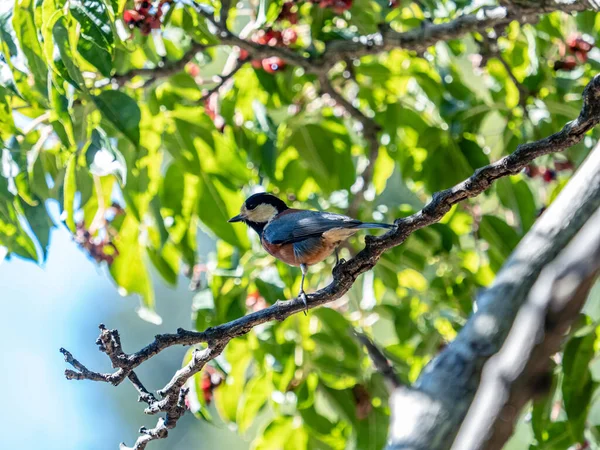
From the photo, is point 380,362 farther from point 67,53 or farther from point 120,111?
point 67,53

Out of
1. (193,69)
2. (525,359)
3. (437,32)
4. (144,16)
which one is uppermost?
(193,69)

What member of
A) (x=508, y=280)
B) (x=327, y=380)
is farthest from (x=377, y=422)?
(x=508, y=280)

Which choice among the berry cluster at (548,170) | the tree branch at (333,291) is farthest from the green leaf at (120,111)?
the berry cluster at (548,170)

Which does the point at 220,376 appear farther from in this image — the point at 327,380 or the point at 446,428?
the point at 446,428

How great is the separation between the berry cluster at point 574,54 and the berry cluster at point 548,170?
46 centimetres

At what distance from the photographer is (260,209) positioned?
3676 millimetres

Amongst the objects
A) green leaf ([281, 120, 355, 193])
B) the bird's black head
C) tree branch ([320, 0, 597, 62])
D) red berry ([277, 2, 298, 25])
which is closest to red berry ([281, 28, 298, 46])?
red berry ([277, 2, 298, 25])

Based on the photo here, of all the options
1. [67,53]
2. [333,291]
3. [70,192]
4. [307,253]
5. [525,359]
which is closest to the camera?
[525,359]

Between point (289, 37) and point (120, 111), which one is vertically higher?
point (289, 37)

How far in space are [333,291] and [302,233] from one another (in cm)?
98

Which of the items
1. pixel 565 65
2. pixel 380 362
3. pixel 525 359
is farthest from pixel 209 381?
pixel 525 359

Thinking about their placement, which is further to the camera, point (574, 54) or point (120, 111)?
point (574, 54)

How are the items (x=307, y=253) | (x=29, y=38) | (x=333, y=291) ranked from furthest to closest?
1. (x=307, y=253)
2. (x=29, y=38)
3. (x=333, y=291)

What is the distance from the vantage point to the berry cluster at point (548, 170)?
3.94 meters
